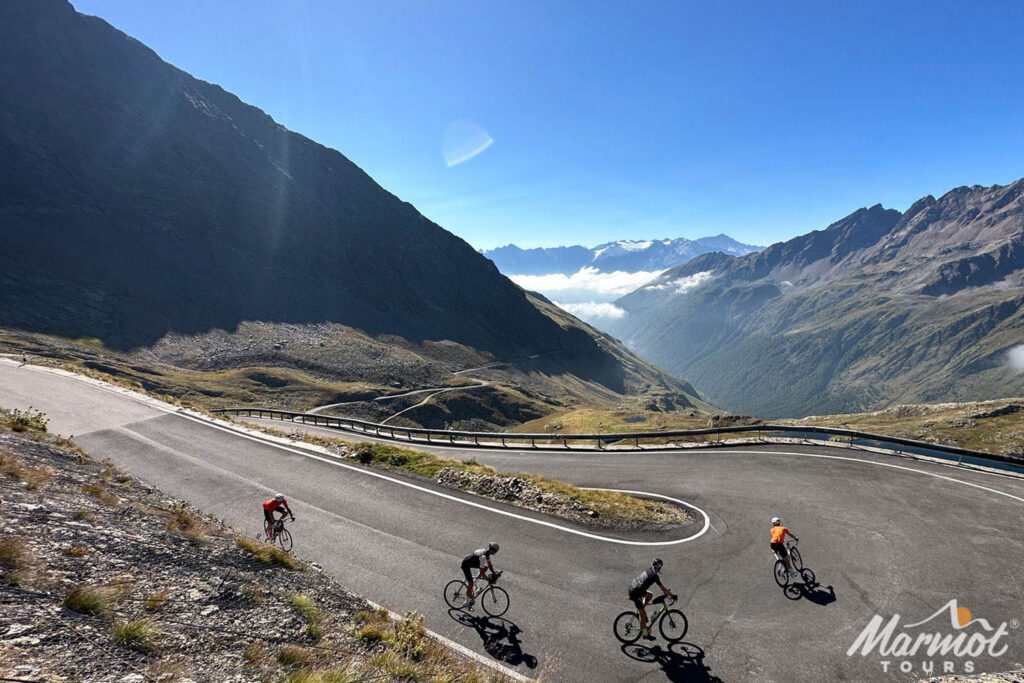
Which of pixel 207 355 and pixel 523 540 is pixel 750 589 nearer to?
pixel 523 540

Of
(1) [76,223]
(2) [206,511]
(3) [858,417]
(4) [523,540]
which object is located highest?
(1) [76,223]

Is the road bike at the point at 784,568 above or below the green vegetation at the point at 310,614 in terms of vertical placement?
above

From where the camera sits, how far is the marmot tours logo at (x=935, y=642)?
10.6 m

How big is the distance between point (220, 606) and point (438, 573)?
259 inches

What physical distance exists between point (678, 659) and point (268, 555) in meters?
10.7

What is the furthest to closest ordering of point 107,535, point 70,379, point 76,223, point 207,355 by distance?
point 76,223 < point 207,355 < point 70,379 < point 107,535

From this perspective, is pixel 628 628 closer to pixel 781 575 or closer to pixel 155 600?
pixel 781 575

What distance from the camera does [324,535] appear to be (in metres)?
16.9

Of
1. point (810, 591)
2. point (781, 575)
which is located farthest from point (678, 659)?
point (810, 591)

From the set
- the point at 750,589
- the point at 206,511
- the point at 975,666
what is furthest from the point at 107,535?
the point at 975,666

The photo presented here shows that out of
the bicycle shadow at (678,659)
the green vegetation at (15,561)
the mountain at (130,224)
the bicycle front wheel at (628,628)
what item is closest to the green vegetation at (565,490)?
the bicycle front wheel at (628,628)

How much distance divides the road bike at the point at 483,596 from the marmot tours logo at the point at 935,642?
862 cm

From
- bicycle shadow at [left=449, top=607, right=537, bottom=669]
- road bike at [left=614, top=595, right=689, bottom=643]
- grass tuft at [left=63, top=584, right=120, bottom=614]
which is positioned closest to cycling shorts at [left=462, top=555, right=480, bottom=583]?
bicycle shadow at [left=449, top=607, right=537, bottom=669]

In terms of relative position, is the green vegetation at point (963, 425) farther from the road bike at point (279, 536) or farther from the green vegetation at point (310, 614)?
the green vegetation at point (310, 614)
